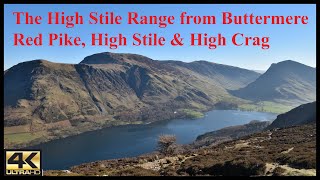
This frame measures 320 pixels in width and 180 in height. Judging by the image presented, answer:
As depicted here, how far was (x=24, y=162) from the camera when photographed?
23.6m

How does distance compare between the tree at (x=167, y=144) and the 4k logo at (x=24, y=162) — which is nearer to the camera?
the 4k logo at (x=24, y=162)

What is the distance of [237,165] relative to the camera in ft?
131

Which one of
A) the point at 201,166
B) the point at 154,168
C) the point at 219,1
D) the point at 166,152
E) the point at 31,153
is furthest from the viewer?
the point at 166,152

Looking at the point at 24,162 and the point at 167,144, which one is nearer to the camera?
the point at 24,162

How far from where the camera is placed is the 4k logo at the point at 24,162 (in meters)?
23.5

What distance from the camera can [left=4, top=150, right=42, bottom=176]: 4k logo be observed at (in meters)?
23.5

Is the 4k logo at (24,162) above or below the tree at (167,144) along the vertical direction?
above

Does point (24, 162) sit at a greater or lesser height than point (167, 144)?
greater

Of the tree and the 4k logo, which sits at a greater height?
the 4k logo

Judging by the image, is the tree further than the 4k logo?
Yes

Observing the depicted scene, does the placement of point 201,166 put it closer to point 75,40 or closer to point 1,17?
point 75,40
